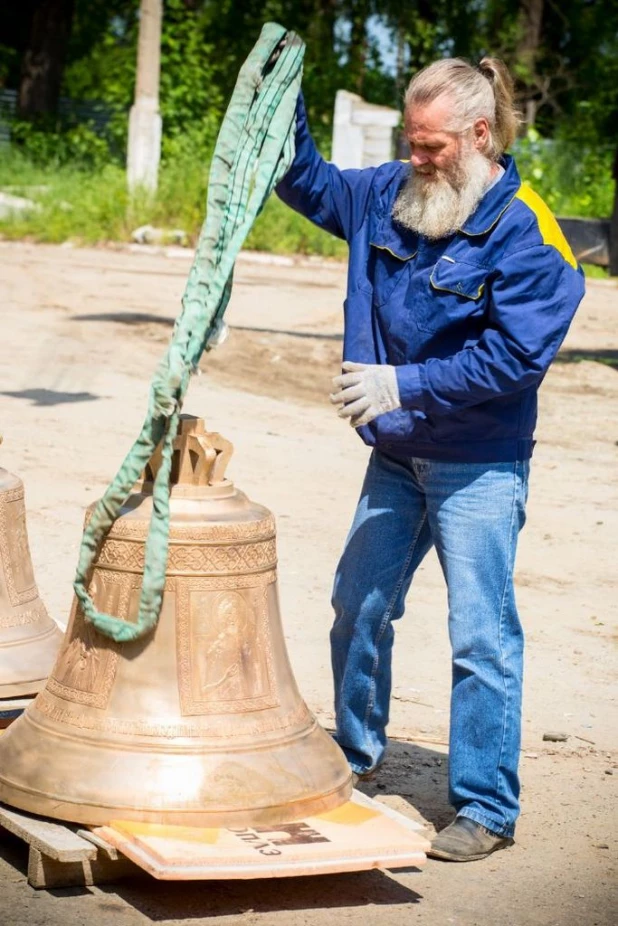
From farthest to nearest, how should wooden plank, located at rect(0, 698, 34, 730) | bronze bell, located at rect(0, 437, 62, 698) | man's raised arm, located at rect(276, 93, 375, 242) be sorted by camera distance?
bronze bell, located at rect(0, 437, 62, 698) < wooden plank, located at rect(0, 698, 34, 730) < man's raised arm, located at rect(276, 93, 375, 242)

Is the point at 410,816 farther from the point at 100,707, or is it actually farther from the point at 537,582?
the point at 537,582

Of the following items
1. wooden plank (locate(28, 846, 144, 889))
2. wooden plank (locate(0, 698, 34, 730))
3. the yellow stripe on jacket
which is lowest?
wooden plank (locate(28, 846, 144, 889))

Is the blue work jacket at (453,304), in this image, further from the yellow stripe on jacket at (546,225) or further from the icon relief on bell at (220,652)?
the icon relief on bell at (220,652)

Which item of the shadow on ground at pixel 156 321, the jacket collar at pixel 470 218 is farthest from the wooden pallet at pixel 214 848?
the shadow on ground at pixel 156 321

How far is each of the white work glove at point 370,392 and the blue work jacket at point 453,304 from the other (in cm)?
3

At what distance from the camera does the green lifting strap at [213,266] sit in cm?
341

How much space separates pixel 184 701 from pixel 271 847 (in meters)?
0.40

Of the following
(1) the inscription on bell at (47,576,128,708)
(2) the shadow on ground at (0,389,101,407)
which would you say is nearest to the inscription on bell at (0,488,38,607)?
(1) the inscription on bell at (47,576,128,708)

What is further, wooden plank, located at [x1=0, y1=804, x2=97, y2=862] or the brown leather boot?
the brown leather boot

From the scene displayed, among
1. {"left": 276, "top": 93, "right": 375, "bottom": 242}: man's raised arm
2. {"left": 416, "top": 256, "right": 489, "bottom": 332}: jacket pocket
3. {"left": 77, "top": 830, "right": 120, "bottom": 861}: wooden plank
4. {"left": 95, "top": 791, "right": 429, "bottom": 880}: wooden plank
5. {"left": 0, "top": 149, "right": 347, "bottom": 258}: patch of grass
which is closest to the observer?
{"left": 95, "top": 791, "right": 429, "bottom": 880}: wooden plank

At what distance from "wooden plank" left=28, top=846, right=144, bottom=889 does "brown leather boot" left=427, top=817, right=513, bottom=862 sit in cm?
Result: 77

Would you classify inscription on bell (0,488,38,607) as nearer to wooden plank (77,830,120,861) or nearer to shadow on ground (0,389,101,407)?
wooden plank (77,830,120,861)

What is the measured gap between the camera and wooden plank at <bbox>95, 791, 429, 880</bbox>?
3145mm

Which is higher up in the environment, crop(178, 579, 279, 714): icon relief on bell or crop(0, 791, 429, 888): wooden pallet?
crop(178, 579, 279, 714): icon relief on bell
